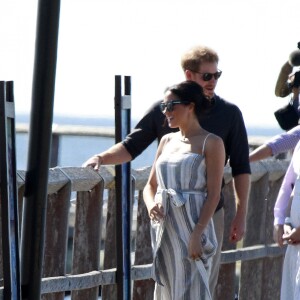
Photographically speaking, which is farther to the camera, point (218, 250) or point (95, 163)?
point (218, 250)

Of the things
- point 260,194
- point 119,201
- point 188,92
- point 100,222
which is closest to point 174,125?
point 188,92

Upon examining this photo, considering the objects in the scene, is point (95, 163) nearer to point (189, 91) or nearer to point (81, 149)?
point (189, 91)

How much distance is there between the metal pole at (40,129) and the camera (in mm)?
5027

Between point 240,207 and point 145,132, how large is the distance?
674 millimetres

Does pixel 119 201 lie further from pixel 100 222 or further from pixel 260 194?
pixel 260 194

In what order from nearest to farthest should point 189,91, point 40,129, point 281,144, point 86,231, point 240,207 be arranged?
1. point 40,129
2. point 189,91
3. point 240,207
4. point 86,231
5. point 281,144

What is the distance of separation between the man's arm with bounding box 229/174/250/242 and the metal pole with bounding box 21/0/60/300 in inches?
72.5

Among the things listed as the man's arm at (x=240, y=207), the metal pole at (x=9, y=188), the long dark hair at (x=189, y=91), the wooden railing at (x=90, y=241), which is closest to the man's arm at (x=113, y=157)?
the wooden railing at (x=90, y=241)

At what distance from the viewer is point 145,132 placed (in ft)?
22.8

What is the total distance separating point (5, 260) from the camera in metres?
5.52

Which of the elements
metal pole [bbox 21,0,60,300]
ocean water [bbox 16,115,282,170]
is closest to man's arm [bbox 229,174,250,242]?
ocean water [bbox 16,115,282,170]

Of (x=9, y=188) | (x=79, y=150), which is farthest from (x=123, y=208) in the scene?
(x=79, y=150)

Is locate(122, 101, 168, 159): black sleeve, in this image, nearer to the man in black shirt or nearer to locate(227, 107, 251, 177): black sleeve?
the man in black shirt

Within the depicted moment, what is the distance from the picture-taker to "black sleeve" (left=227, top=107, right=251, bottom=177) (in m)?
6.84
